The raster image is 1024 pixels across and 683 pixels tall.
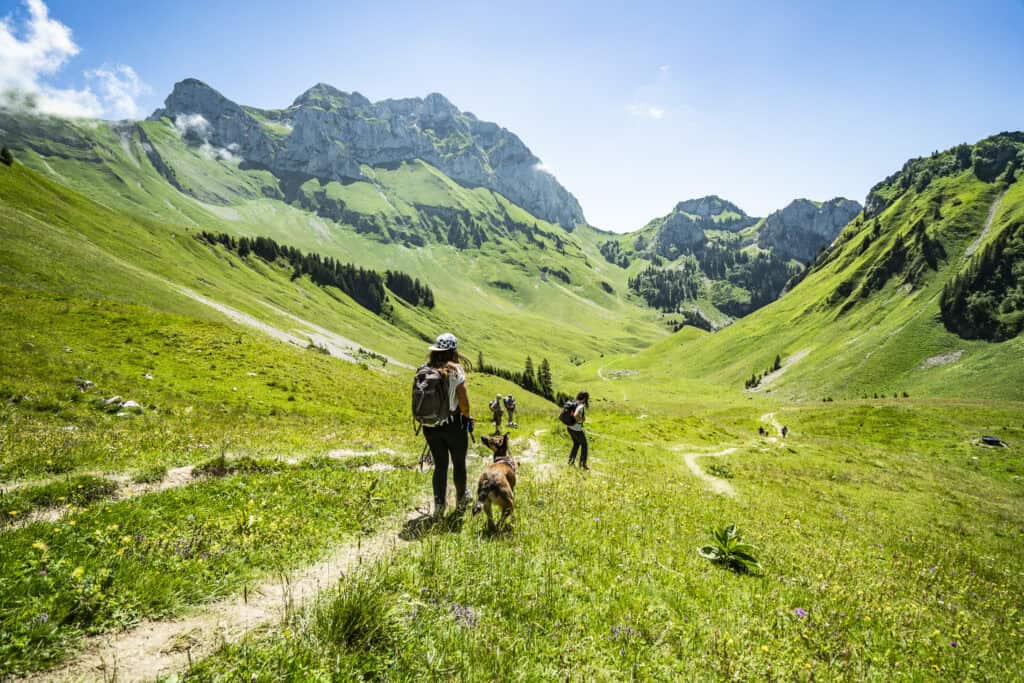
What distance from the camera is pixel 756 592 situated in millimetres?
9242

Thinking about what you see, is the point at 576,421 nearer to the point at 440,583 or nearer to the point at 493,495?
Result: the point at 493,495

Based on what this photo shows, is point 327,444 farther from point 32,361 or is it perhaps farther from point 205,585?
point 32,361

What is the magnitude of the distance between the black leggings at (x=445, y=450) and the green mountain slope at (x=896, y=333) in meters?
124

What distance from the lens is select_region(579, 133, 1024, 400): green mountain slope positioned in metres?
105

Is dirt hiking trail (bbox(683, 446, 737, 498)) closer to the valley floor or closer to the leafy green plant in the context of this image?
the valley floor

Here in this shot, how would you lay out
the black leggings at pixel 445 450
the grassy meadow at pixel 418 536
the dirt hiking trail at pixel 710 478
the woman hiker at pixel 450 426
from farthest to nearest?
the dirt hiking trail at pixel 710 478 → the black leggings at pixel 445 450 → the woman hiker at pixel 450 426 → the grassy meadow at pixel 418 536

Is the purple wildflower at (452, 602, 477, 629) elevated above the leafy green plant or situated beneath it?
elevated above

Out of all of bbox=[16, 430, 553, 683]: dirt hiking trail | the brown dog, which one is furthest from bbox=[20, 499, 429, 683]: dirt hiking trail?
the brown dog

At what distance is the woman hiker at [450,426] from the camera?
10.0 m

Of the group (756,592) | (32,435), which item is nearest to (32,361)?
(32,435)

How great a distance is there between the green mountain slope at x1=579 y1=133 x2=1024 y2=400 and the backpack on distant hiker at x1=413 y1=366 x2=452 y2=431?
125 metres

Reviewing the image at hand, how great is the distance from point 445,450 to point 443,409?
47.5 inches

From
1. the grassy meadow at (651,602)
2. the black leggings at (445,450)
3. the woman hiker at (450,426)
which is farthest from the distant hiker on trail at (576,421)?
the woman hiker at (450,426)

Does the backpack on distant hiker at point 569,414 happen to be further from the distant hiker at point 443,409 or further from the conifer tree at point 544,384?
the conifer tree at point 544,384
